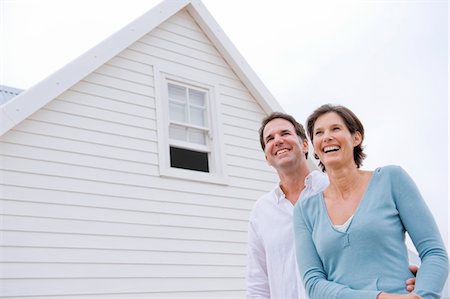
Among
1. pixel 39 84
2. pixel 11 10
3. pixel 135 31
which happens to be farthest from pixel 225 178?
pixel 11 10

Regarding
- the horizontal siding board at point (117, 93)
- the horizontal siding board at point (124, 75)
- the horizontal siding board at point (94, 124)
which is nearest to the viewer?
→ the horizontal siding board at point (94, 124)

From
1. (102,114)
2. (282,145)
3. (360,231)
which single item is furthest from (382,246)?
(102,114)

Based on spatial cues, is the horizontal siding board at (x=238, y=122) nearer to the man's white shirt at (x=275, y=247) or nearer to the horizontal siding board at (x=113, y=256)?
the horizontal siding board at (x=113, y=256)

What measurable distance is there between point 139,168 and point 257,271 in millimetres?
3694

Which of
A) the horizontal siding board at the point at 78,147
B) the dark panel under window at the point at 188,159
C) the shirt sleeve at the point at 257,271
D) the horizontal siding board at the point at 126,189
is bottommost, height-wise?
the shirt sleeve at the point at 257,271

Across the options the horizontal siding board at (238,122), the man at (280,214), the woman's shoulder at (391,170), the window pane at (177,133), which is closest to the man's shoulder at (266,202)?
the man at (280,214)

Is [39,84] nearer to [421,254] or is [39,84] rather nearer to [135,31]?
[135,31]

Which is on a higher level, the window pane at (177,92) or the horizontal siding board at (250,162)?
the window pane at (177,92)

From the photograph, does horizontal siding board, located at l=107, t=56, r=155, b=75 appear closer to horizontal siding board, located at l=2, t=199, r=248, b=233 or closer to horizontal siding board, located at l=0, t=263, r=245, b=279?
horizontal siding board, located at l=2, t=199, r=248, b=233

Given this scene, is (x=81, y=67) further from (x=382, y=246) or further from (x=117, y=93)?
(x=382, y=246)

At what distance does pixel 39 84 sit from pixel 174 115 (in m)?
A: 1.95

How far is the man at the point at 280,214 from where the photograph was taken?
2.56m

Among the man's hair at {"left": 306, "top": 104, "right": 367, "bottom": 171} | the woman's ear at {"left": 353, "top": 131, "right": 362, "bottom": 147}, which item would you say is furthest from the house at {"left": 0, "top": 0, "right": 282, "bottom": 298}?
the woman's ear at {"left": 353, "top": 131, "right": 362, "bottom": 147}

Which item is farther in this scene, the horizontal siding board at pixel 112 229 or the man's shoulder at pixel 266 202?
the horizontal siding board at pixel 112 229
